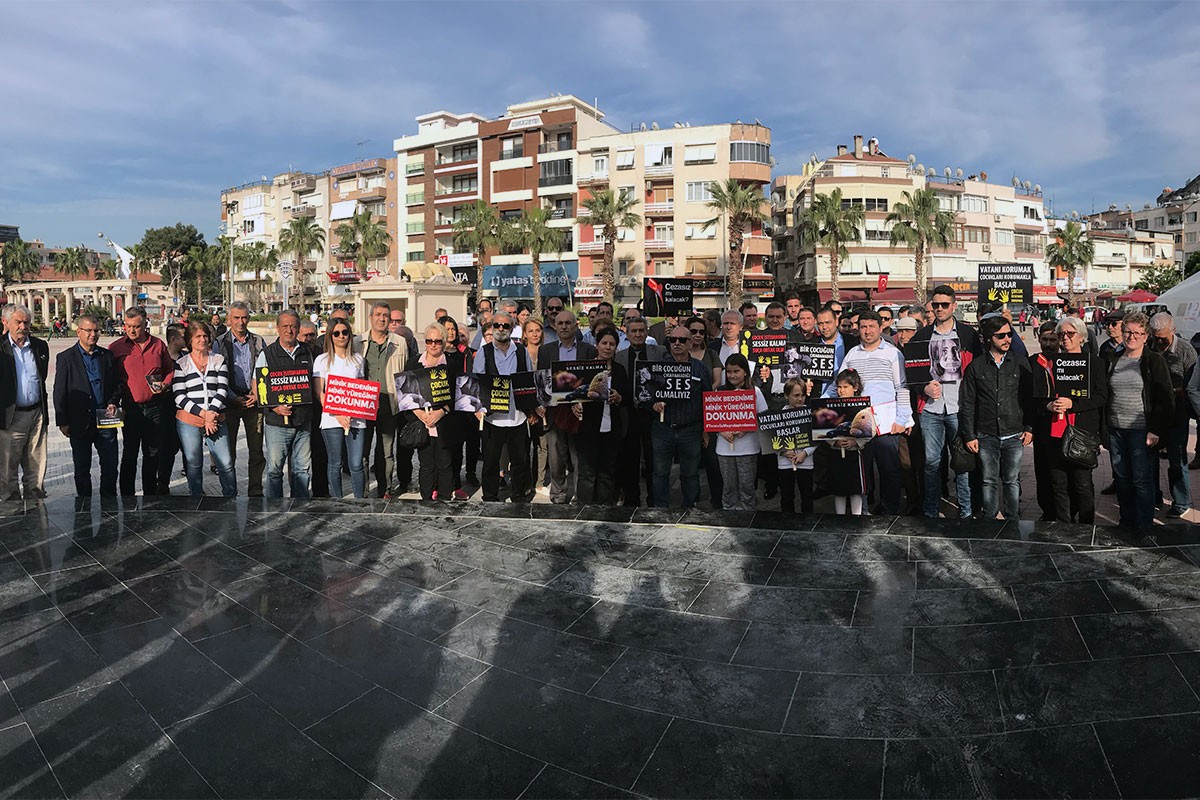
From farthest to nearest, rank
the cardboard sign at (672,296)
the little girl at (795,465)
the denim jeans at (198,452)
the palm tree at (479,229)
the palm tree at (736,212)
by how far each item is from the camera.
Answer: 1. the palm tree at (479,229)
2. the palm tree at (736,212)
3. the cardboard sign at (672,296)
4. the denim jeans at (198,452)
5. the little girl at (795,465)

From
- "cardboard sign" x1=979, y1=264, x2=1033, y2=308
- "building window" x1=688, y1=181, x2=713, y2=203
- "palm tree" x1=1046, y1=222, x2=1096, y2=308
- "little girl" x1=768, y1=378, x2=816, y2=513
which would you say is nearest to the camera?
"little girl" x1=768, y1=378, x2=816, y2=513

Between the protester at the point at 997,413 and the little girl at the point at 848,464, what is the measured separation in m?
0.93

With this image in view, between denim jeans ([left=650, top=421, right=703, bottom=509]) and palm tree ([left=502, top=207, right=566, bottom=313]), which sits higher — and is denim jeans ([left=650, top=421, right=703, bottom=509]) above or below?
below

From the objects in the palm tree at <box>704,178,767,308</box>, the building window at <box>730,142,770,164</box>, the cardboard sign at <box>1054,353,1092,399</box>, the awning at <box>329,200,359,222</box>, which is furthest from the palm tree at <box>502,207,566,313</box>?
the cardboard sign at <box>1054,353,1092,399</box>

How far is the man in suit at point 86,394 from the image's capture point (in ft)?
25.4

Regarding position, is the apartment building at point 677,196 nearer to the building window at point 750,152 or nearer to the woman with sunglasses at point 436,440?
the building window at point 750,152

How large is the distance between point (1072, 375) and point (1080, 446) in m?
0.60

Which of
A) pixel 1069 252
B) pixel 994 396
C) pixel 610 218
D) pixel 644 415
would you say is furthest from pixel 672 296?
pixel 1069 252

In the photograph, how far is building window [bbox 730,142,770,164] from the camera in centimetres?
5956

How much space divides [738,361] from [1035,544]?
9.19 ft

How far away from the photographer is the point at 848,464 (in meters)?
7.03

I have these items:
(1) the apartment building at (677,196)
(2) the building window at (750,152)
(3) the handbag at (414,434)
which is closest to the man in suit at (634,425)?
(3) the handbag at (414,434)

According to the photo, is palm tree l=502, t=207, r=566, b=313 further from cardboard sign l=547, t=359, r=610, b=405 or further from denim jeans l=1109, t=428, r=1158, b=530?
denim jeans l=1109, t=428, r=1158, b=530

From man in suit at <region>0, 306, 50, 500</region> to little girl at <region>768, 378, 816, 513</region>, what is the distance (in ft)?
23.4
